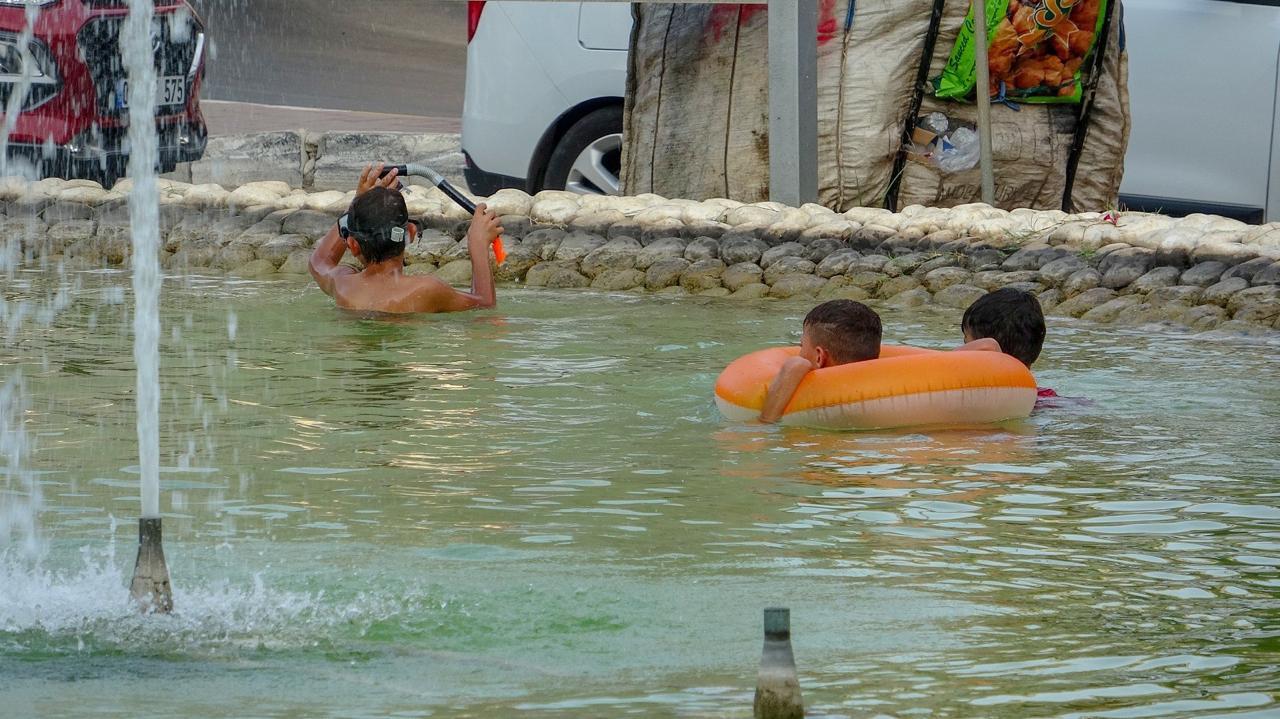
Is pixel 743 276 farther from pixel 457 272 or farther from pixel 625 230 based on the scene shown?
pixel 457 272

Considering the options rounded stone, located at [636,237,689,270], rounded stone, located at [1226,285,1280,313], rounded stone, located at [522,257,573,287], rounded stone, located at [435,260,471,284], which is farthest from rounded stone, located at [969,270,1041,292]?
rounded stone, located at [435,260,471,284]

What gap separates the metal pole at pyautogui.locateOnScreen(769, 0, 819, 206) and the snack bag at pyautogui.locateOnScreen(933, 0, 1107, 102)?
3.07 feet

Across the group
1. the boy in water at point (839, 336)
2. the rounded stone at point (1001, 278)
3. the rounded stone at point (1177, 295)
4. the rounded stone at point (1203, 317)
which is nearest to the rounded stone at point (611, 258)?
the rounded stone at point (1001, 278)

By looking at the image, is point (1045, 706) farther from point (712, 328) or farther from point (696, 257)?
point (696, 257)

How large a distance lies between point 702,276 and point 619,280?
1.60 ft

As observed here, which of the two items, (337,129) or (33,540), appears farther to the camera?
(337,129)

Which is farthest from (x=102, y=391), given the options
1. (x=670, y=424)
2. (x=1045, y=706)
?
(x=1045, y=706)

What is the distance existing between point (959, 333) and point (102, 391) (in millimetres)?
3967

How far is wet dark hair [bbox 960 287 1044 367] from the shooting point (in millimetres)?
7250

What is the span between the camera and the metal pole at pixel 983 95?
1078 centimetres

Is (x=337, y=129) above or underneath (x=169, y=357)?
above

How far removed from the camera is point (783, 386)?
670 centimetres

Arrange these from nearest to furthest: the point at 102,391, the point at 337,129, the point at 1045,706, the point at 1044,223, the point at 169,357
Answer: the point at 1045,706 < the point at 102,391 < the point at 169,357 < the point at 1044,223 < the point at 337,129

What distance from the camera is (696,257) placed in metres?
10.7
